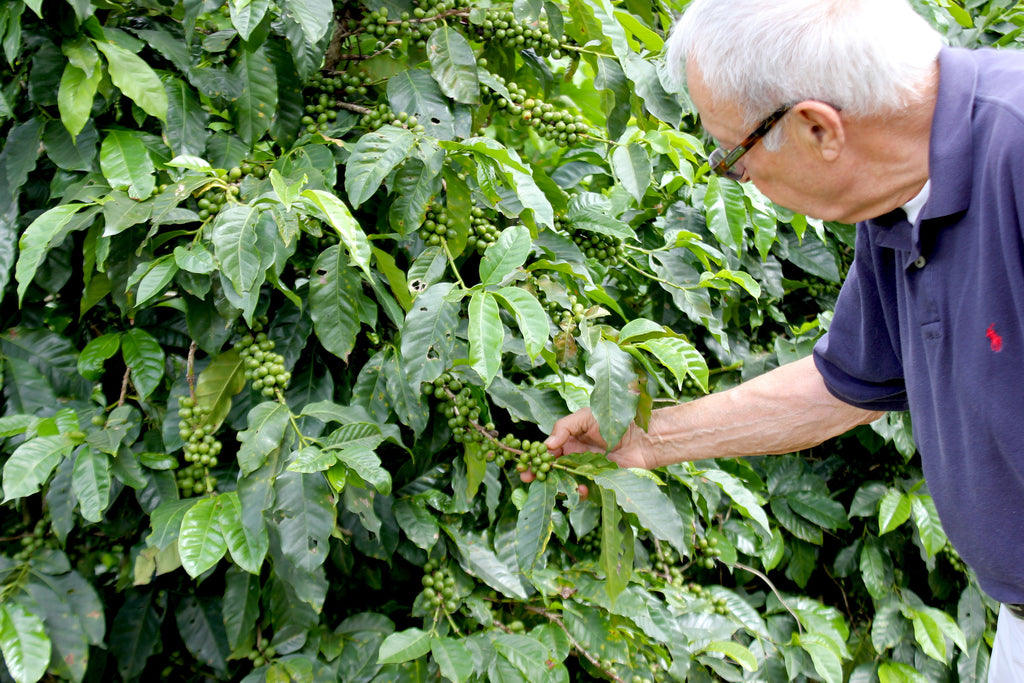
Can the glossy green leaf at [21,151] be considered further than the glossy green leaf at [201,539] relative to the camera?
Yes

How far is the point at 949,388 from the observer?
133 cm

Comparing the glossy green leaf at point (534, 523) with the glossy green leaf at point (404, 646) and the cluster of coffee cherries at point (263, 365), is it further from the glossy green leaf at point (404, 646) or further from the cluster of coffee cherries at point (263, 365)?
the cluster of coffee cherries at point (263, 365)

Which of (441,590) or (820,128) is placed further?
(441,590)

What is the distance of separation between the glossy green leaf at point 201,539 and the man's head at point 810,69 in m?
1.19

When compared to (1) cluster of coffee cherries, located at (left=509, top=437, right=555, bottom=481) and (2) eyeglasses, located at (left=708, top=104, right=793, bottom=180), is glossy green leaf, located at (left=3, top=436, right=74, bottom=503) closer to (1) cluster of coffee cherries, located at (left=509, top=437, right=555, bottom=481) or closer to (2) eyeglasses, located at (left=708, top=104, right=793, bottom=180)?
(1) cluster of coffee cherries, located at (left=509, top=437, right=555, bottom=481)

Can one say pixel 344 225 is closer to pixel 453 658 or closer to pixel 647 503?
pixel 647 503

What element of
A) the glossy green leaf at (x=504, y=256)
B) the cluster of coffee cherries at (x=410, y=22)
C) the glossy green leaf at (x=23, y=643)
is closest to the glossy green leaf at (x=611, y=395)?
the glossy green leaf at (x=504, y=256)

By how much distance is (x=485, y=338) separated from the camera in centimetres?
142

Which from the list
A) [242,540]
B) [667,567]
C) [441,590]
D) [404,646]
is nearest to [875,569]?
[667,567]

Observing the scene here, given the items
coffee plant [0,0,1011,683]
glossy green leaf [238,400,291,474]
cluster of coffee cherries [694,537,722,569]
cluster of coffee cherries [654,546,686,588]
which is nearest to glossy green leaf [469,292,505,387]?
coffee plant [0,0,1011,683]

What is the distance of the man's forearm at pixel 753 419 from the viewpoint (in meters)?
1.83

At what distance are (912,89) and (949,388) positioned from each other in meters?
0.48

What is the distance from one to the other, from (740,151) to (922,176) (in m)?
0.29

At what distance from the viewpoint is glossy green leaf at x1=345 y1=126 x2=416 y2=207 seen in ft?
5.24
